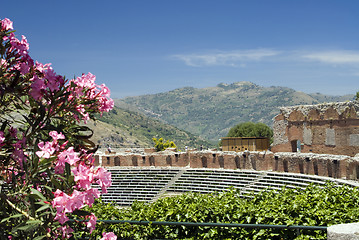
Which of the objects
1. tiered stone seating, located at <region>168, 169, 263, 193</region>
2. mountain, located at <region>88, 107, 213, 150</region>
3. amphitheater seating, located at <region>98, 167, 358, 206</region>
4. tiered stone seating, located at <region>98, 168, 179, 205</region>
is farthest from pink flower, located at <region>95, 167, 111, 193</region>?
mountain, located at <region>88, 107, 213, 150</region>

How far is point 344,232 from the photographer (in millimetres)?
3818

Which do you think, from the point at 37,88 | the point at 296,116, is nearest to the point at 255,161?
the point at 296,116

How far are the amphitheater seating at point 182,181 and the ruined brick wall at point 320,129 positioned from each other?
321 centimetres

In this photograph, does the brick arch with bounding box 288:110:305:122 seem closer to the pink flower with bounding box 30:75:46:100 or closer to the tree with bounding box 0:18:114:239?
the tree with bounding box 0:18:114:239

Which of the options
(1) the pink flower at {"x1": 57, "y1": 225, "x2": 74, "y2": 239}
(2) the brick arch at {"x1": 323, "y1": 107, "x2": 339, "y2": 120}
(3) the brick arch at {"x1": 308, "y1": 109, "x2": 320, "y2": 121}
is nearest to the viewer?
(1) the pink flower at {"x1": 57, "y1": 225, "x2": 74, "y2": 239}

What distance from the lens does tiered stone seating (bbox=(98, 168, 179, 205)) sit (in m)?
23.4

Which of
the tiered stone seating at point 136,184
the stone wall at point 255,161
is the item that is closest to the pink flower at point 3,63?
the stone wall at point 255,161

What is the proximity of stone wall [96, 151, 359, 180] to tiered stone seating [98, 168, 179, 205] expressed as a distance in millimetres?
1032

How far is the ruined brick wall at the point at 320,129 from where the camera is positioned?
21109mm

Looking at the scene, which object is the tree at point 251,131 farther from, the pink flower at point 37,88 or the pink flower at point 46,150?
the pink flower at point 46,150

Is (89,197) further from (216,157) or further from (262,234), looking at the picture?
(216,157)

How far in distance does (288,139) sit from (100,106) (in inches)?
892

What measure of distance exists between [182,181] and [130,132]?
99426 millimetres

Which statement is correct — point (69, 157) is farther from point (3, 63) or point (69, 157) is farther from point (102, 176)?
point (3, 63)
